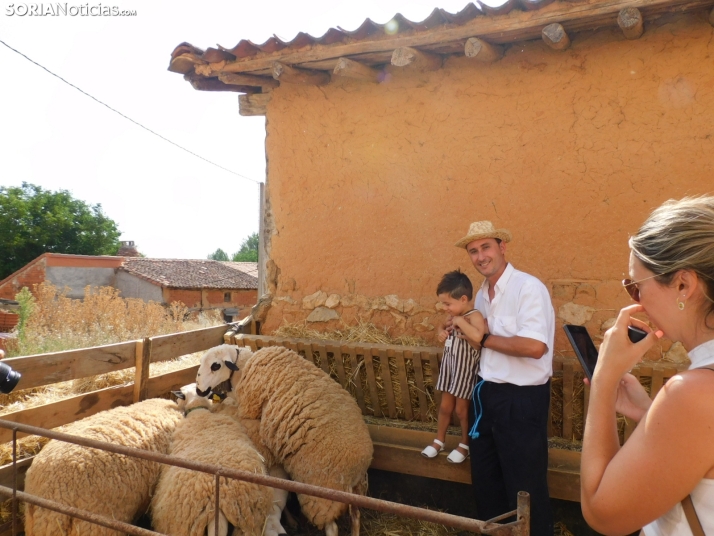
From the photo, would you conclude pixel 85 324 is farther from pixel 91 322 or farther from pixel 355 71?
pixel 355 71

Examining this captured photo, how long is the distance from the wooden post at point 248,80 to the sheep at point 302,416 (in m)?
2.64

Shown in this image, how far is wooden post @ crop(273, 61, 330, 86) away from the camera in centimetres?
468

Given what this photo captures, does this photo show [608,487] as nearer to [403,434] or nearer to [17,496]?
[17,496]

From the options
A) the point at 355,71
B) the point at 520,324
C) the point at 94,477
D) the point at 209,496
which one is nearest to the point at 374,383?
the point at 520,324

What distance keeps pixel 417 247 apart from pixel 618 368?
3403 mm

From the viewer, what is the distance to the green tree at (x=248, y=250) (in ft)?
210

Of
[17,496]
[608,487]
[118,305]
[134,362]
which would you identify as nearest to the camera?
[608,487]

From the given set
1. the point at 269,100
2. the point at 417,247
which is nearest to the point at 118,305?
the point at 269,100

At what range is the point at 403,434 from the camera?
4.14m

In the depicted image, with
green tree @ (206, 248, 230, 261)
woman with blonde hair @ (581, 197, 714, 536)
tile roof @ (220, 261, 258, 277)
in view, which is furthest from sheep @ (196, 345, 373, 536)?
green tree @ (206, 248, 230, 261)

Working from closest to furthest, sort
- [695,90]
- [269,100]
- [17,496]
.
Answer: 1. [17,496]
2. [695,90]
3. [269,100]

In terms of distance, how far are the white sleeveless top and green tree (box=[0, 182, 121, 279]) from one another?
4527cm

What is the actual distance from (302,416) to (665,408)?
2973mm

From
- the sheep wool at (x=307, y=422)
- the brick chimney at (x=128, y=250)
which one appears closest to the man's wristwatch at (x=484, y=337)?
the sheep wool at (x=307, y=422)
